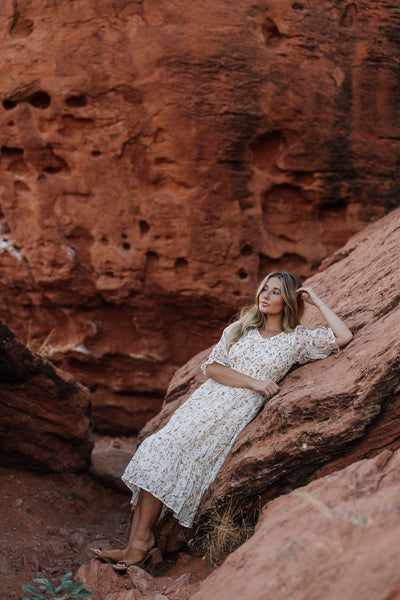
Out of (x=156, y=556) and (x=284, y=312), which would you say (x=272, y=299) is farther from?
(x=156, y=556)

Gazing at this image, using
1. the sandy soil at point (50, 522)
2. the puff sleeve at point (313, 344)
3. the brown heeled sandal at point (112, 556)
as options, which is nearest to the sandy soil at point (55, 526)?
the sandy soil at point (50, 522)

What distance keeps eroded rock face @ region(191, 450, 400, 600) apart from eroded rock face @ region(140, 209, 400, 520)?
41 centimetres

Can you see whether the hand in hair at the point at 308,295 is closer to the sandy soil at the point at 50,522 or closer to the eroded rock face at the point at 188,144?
the sandy soil at the point at 50,522

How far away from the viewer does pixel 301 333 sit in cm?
411

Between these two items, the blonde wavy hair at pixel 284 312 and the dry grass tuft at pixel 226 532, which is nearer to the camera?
the dry grass tuft at pixel 226 532

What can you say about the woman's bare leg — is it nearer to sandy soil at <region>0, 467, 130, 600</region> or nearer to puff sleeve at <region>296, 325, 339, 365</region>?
sandy soil at <region>0, 467, 130, 600</region>

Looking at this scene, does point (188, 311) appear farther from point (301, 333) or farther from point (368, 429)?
point (368, 429)

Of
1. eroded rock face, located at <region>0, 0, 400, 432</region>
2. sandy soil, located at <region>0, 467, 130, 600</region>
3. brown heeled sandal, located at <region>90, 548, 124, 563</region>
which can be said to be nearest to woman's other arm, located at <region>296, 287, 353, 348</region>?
brown heeled sandal, located at <region>90, 548, 124, 563</region>

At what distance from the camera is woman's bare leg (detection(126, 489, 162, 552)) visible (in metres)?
3.84

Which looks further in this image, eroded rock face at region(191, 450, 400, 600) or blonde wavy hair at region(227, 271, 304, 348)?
blonde wavy hair at region(227, 271, 304, 348)

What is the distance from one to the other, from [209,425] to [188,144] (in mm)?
4114

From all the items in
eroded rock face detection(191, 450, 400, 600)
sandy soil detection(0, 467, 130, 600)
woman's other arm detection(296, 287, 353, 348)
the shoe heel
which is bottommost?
sandy soil detection(0, 467, 130, 600)

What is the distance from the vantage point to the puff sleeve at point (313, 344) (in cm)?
405

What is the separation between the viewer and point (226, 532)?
3586mm
